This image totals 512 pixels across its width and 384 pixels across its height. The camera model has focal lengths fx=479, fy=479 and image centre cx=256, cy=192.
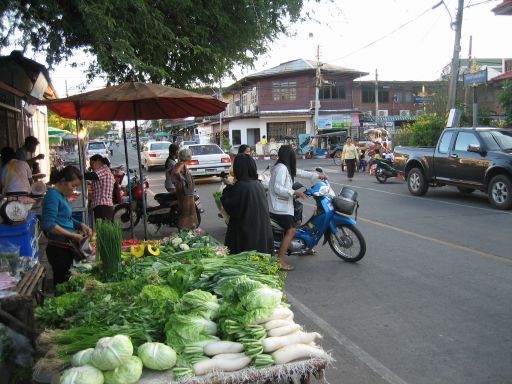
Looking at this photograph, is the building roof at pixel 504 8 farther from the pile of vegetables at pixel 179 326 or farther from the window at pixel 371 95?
the window at pixel 371 95

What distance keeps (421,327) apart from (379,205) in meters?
8.31

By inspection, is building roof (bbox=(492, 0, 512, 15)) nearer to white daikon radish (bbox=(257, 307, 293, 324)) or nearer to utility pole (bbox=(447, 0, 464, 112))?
utility pole (bbox=(447, 0, 464, 112))

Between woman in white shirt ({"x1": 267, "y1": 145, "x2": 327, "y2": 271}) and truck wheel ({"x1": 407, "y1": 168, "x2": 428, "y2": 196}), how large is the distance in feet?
27.5

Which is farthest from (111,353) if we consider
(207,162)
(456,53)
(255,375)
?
(456,53)

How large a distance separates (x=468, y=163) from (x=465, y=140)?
72 centimetres

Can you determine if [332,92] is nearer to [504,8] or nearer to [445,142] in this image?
[504,8]

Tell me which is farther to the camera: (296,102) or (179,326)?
(296,102)

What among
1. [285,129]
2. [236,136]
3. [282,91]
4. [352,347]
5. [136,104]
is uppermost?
[282,91]

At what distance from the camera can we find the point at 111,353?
248 cm

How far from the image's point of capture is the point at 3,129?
11.7m

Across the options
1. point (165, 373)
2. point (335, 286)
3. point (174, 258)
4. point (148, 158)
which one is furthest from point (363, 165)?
point (165, 373)

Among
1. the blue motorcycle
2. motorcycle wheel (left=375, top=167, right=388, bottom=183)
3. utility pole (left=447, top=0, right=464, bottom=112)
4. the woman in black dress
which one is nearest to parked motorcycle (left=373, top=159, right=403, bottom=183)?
motorcycle wheel (left=375, top=167, right=388, bottom=183)

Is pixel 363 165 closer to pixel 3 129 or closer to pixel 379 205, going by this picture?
pixel 379 205

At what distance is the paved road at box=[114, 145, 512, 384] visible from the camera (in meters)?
3.96
